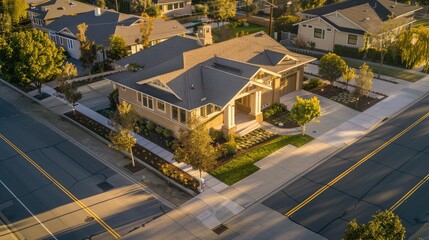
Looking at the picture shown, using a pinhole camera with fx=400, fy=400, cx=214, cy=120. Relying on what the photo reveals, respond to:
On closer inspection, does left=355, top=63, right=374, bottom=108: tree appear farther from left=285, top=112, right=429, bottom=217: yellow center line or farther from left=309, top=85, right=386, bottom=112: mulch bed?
left=285, top=112, right=429, bottom=217: yellow center line

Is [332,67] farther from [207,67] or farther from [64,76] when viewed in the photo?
[64,76]

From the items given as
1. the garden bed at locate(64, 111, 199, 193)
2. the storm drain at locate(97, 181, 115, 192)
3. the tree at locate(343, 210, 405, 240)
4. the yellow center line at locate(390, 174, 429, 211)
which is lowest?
the storm drain at locate(97, 181, 115, 192)

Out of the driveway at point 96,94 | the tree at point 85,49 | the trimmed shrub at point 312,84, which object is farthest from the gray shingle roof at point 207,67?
the tree at point 85,49

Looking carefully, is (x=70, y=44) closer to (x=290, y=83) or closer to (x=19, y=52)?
(x=19, y=52)

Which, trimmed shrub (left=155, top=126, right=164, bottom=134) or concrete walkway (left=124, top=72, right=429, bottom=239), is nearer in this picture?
concrete walkway (left=124, top=72, right=429, bottom=239)

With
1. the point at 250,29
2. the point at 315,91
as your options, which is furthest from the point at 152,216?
the point at 250,29

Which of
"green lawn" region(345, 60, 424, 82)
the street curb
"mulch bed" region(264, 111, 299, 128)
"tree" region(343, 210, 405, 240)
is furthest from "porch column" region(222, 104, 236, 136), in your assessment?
"green lawn" region(345, 60, 424, 82)

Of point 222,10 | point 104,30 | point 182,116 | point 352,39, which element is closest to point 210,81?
point 182,116
